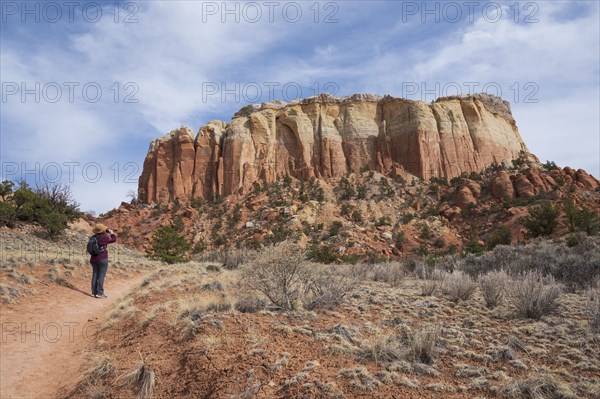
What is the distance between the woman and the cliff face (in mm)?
43837

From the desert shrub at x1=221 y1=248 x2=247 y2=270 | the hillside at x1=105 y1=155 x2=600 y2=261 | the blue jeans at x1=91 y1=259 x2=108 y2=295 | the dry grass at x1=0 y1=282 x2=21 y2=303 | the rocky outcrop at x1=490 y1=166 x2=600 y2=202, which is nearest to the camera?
the dry grass at x1=0 y1=282 x2=21 y2=303

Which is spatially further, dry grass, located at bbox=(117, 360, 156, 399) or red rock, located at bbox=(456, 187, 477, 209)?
red rock, located at bbox=(456, 187, 477, 209)

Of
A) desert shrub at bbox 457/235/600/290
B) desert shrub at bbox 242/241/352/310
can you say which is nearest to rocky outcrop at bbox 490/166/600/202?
desert shrub at bbox 457/235/600/290

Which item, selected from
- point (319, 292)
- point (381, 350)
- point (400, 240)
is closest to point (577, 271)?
point (319, 292)

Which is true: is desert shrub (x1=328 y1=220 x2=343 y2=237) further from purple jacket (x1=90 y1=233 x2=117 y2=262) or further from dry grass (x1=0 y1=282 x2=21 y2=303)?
dry grass (x1=0 y1=282 x2=21 y2=303)

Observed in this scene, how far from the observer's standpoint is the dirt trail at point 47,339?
17.6ft

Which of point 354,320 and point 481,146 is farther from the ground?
point 481,146

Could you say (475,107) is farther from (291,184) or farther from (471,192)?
(291,184)

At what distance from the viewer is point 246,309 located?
6.99 metres

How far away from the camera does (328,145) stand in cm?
5691

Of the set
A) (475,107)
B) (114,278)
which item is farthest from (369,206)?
(114,278)

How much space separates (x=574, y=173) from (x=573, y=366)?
4809 centimetres

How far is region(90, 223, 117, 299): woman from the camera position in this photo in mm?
10202

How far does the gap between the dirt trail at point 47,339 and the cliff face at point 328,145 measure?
148 feet
